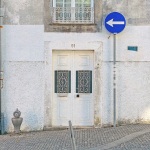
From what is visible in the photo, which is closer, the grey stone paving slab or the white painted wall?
the grey stone paving slab

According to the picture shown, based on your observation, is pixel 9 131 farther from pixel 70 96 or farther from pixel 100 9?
pixel 100 9

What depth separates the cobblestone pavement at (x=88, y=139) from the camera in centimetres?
1091

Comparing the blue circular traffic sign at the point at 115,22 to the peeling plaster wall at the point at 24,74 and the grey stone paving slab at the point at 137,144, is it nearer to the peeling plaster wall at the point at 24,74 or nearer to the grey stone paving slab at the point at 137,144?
the peeling plaster wall at the point at 24,74

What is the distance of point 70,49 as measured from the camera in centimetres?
1371

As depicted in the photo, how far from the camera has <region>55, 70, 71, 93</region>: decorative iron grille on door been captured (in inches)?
546

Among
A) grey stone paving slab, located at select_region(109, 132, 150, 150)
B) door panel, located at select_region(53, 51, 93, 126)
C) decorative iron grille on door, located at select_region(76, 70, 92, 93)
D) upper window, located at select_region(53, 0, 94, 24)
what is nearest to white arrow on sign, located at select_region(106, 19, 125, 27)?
upper window, located at select_region(53, 0, 94, 24)

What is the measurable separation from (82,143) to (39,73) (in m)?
3.23

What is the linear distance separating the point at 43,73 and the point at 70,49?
44.5 inches

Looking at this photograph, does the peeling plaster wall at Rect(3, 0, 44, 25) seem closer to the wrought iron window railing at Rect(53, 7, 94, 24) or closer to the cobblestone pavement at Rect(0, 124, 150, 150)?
the wrought iron window railing at Rect(53, 7, 94, 24)

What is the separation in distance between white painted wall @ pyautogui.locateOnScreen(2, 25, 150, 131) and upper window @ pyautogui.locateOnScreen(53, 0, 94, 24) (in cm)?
45

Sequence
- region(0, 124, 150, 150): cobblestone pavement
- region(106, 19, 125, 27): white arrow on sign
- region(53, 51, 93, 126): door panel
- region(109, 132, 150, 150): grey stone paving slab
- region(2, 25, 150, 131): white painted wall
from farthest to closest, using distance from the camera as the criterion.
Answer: region(53, 51, 93, 126): door panel < region(2, 25, 150, 131): white painted wall < region(106, 19, 125, 27): white arrow on sign < region(0, 124, 150, 150): cobblestone pavement < region(109, 132, 150, 150): grey stone paving slab

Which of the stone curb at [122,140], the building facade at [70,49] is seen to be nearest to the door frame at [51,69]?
the building facade at [70,49]

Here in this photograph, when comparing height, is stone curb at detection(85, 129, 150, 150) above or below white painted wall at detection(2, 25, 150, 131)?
below

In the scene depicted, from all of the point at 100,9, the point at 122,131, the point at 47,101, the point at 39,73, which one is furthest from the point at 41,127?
the point at 100,9
